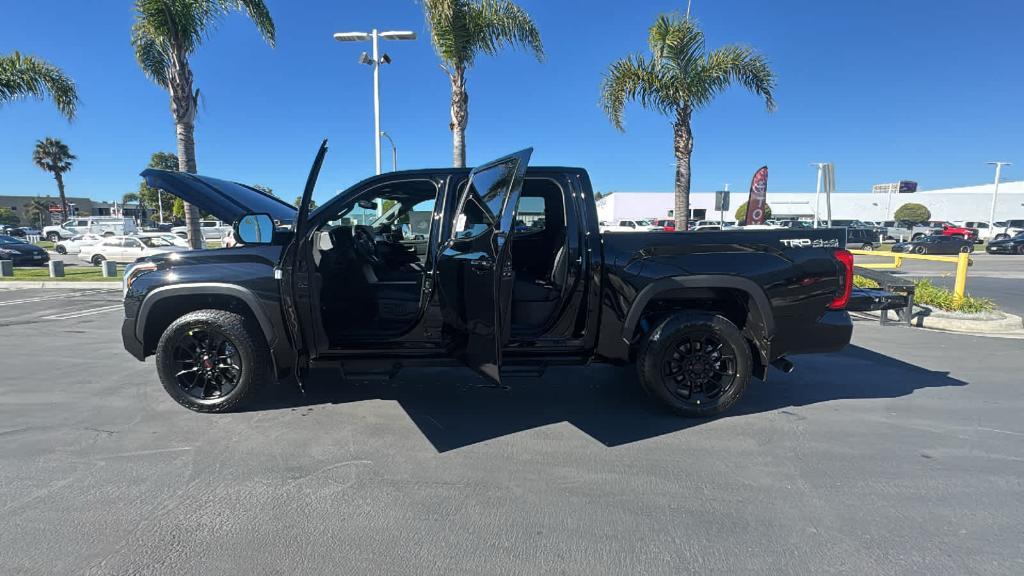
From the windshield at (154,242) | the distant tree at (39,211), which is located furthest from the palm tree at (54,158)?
the windshield at (154,242)

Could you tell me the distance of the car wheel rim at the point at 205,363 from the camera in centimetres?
384

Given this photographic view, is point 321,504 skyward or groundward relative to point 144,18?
groundward

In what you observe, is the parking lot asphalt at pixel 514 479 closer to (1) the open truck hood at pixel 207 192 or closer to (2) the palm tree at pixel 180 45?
(1) the open truck hood at pixel 207 192

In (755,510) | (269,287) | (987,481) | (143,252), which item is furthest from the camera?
(143,252)

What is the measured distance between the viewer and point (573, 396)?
172 inches

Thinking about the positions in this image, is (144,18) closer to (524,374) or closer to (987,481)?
(524,374)

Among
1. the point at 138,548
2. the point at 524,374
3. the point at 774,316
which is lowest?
the point at 138,548

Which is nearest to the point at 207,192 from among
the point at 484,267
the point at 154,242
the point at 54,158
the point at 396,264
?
the point at 396,264

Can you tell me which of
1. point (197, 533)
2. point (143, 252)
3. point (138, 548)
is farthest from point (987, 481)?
point (143, 252)

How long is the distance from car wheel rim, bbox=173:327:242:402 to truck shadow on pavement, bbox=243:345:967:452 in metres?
0.37

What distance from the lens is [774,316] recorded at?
3725 millimetres

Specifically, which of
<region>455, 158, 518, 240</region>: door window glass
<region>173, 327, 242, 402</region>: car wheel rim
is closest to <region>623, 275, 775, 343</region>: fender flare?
<region>455, 158, 518, 240</region>: door window glass

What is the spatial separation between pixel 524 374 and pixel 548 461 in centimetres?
77

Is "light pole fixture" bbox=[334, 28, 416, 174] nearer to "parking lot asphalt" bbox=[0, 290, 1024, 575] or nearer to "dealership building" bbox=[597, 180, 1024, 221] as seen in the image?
"parking lot asphalt" bbox=[0, 290, 1024, 575]
